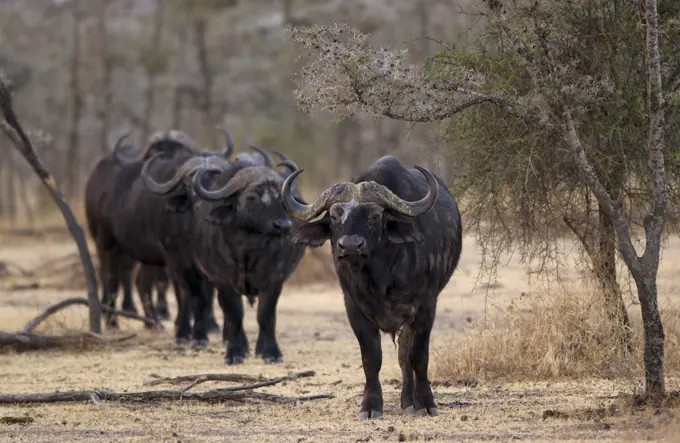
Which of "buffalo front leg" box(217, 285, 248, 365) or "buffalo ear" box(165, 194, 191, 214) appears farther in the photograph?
"buffalo ear" box(165, 194, 191, 214)

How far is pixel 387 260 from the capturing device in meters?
8.45

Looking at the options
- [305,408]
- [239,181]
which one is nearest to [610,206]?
[305,408]

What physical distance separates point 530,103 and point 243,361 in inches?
183

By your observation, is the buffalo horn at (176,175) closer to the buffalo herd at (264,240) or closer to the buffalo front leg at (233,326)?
the buffalo herd at (264,240)

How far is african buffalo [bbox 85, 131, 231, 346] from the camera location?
47.0 feet

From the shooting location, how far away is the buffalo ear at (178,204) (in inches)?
557

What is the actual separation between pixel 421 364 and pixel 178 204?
6.20m

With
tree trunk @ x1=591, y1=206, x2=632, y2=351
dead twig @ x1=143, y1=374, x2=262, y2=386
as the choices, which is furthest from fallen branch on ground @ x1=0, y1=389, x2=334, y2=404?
tree trunk @ x1=591, y1=206, x2=632, y2=351

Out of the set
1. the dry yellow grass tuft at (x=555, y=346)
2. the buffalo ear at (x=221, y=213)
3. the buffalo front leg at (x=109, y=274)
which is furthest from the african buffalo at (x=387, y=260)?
the buffalo front leg at (x=109, y=274)

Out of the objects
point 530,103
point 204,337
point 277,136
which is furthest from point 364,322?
point 277,136

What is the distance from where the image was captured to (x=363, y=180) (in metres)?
8.72

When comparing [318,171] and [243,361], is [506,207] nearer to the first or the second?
[243,361]

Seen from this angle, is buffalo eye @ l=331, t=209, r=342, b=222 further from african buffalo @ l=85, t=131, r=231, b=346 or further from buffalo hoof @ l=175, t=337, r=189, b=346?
buffalo hoof @ l=175, t=337, r=189, b=346

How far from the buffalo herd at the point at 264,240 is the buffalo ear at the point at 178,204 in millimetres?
13
